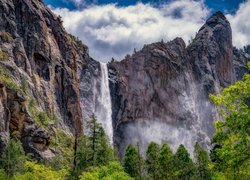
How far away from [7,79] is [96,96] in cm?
4916

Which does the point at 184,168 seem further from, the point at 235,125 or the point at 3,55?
the point at 235,125

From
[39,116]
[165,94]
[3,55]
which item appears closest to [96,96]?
[165,94]

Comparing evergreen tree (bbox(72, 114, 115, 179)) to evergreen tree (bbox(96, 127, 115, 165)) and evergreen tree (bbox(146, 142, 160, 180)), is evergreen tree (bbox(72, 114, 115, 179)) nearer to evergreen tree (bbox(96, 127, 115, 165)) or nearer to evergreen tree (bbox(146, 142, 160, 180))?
evergreen tree (bbox(96, 127, 115, 165))

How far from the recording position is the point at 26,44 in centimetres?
10775

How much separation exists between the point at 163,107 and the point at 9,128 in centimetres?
7838

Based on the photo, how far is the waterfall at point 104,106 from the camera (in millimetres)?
132000

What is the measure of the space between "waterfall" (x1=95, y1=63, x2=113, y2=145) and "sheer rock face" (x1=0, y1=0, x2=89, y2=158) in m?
11.8

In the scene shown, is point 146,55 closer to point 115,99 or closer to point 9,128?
point 115,99

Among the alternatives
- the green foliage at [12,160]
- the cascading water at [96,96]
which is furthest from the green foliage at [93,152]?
the cascading water at [96,96]

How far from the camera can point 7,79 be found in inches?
3450

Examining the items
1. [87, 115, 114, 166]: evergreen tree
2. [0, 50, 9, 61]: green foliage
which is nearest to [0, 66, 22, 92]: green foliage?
[0, 50, 9, 61]: green foliage

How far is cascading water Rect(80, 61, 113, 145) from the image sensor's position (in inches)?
5143

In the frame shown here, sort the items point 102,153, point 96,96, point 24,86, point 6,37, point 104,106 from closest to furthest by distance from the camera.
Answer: point 102,153, point 24,86, point 6,37, point 96,96, point 104,106

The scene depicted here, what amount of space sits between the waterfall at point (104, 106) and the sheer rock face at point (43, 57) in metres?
11.8
